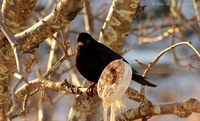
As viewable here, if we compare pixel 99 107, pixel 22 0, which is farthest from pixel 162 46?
pixel 22 0

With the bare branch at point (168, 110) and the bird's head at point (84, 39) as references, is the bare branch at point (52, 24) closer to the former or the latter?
the bird's head at point (84, 39)

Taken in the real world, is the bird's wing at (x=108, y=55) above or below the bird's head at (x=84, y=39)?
below

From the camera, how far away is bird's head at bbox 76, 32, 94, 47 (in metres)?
3.34

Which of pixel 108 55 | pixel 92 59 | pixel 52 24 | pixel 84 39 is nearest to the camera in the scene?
pixel 52 24

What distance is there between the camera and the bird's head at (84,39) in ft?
11.0

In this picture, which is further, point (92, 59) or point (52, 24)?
point (92, 59)

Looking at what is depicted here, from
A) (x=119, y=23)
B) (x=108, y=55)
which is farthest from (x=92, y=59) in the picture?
(x=119, y=23)

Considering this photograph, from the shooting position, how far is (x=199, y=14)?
3480 mm

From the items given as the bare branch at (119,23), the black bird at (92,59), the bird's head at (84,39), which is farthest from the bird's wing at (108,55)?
the bare branch at (119,23)

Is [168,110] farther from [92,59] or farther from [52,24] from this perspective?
[52,24]

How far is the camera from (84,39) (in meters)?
3.42

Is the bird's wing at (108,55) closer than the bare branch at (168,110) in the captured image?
No

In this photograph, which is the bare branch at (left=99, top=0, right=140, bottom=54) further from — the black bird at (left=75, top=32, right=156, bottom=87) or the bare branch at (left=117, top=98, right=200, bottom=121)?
the bare branch at (left=117, top=98, right=200, bottom=121)

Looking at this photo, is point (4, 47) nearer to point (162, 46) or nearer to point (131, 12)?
point (131, 12)
